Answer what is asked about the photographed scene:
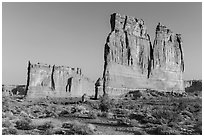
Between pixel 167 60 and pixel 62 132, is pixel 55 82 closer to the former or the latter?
pixel 167 60

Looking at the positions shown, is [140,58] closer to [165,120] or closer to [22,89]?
[165,120]

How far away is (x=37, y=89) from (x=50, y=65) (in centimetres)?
611

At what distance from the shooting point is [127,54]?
4625 cm

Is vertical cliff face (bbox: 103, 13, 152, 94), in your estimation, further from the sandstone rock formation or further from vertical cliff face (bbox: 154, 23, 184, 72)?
the sandstone rock formation

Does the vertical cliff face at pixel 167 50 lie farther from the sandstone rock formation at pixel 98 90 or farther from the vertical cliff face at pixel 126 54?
the sandstone rock formation at pixel 98 90

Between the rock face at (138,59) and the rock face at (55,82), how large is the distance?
473 inches

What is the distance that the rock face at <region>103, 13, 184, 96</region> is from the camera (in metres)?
42.1

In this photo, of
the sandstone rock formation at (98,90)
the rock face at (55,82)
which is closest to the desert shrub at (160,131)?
the sandstone rock formation at (98,90)

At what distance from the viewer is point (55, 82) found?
50.5 metres

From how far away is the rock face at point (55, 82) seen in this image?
4659 cm

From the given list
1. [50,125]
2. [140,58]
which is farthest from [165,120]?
[140,58]

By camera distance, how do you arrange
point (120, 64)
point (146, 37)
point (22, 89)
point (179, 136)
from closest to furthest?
1. point (179, 136)
2. point (120, 64)
3. point (146, 37)
4. point (22, 89)

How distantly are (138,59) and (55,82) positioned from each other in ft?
56.4

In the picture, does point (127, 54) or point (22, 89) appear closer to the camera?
point (127, 54)
